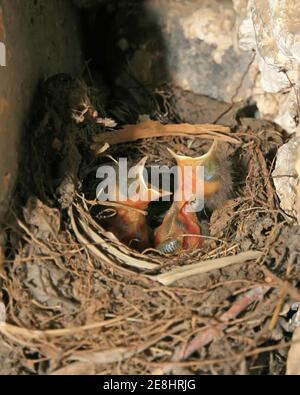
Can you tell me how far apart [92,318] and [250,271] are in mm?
408

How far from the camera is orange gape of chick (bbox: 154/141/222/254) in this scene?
1944 mm

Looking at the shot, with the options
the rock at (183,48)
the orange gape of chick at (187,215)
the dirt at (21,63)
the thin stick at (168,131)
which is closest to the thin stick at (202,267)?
the orange gape of chick at (187,215)

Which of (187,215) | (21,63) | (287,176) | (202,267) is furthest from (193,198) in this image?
(21,63)

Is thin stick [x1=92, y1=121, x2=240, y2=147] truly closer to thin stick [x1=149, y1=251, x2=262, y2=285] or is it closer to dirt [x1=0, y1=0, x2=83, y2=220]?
dirt [x1=0, y1=0, x2=83, y2=220]

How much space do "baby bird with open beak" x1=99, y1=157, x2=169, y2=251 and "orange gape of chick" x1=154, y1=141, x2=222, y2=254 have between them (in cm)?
8

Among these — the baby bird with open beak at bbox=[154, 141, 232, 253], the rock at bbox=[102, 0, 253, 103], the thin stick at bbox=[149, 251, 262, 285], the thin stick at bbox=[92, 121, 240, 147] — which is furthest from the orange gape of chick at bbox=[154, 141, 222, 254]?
the rock at bbox=[102, 0, 253, 103]

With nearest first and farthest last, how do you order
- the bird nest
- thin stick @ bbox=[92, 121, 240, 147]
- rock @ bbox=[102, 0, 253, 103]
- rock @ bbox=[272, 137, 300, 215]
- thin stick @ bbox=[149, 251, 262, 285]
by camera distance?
the bird nest, thin stick @ bbox=[149, 251, 262, 285], rock @ bbox=[272, 137, 300, 215], thin stick @ bbox=[92, 121, 240, 147], rock @ bbox=[102, 0, 253, 103]

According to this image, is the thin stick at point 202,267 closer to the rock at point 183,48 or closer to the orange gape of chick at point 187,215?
the orange gape of chick at point 187,215

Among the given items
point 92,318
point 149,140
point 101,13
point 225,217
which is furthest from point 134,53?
point 92,318

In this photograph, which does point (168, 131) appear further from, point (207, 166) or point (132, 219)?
point (132, 219)

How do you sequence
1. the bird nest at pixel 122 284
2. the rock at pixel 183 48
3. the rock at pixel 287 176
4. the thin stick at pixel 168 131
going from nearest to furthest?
the bird nest at pixel 122 284 → the rock at pixel 287 176 → the thin stick at pixel 168 131 → the rock at pixel 183 48

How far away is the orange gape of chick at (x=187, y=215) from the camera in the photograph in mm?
1944

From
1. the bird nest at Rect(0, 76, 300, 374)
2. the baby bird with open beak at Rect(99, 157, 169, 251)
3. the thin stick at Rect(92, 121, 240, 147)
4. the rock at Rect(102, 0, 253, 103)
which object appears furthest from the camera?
the rock at Rect(102, 0, 253, 103)

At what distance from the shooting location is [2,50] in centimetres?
155
